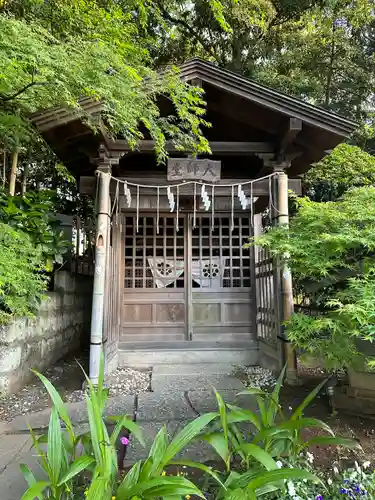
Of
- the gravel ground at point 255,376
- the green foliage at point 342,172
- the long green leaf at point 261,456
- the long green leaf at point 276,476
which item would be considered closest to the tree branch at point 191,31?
the green foliage at point 342,172

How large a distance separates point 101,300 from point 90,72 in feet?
8.53

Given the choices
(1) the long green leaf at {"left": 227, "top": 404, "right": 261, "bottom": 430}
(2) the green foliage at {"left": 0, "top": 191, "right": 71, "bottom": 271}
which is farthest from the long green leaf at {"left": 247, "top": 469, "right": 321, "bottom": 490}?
(2) the green foliage at {"left": 0, "top": 191, "right": 71, "bottom": 271}

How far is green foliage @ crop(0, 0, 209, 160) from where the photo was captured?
2.73 meters

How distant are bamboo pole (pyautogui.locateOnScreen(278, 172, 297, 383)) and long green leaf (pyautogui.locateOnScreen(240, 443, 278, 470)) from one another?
2215 millimetres

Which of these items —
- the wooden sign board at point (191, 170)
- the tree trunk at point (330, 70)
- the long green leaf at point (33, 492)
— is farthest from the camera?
the tree trunk at point (330, 70)

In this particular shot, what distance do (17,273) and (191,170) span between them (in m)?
2.68

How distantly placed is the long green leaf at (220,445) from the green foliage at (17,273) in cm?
231

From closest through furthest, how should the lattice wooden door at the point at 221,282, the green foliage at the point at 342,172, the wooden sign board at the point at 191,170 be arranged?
the wooden sign board at the point at 191,170, the lattice wooden door at the point at 221,282, the green foliage at the point at 342,172

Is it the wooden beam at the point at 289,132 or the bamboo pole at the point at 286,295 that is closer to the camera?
the bamboo pole at the point at 286,295

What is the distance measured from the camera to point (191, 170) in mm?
4781

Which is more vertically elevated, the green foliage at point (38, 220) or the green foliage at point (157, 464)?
the green foliage at point (38, 220)

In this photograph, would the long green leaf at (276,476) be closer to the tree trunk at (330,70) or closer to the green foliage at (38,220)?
the green foliage at (38,220)

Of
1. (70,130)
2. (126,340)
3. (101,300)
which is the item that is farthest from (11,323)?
(70,130)

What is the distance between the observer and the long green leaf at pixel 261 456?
5.79 feet
